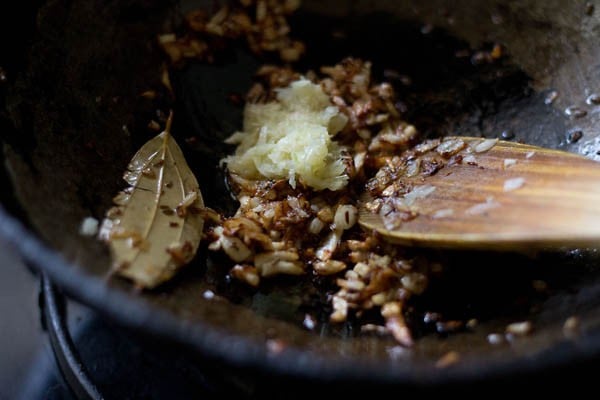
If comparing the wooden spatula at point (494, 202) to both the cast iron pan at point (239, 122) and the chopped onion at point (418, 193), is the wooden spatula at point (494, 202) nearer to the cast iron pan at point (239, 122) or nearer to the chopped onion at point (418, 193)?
the chopped onion at point (418, 193)

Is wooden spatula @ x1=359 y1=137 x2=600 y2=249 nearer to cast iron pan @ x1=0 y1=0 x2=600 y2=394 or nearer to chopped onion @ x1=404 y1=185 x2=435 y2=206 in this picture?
chopped onion @ x1=404 y1=185 x2=435 y2=206

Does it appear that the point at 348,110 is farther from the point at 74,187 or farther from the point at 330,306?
the point at 74,187

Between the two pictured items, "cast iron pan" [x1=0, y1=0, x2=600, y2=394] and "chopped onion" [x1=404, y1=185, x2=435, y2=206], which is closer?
"cast iron pan" [x1=0, y1=0, x2=600, y2=394]

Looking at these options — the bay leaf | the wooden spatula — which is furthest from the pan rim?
the wooden spatula

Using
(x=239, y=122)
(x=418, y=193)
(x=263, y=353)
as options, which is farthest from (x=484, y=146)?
(x=263, y=353)

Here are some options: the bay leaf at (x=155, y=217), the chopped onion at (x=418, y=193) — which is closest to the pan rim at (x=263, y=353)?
the bay leaf at (x=155, y=217)

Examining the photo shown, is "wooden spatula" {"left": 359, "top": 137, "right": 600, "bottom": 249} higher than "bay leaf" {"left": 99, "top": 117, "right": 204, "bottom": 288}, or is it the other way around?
"wooden spatula" {"left": 359, "top": 137, "right": 600, "bottom": 249}

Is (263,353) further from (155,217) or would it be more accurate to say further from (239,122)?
(239,122)
